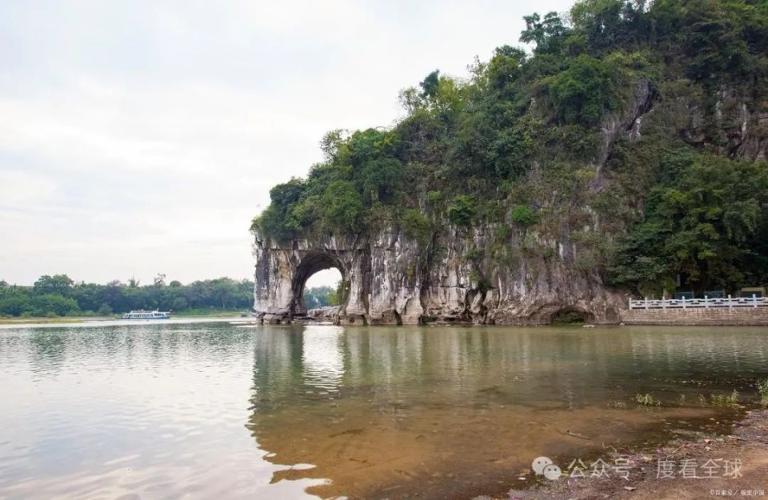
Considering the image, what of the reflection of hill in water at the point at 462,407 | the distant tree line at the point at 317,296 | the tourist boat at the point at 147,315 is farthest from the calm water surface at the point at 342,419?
the distant tree line at the point at 317,296

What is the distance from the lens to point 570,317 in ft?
112

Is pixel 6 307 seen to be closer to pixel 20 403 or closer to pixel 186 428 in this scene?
pixel 20 403

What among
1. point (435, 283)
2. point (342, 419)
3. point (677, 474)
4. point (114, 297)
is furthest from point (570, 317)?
point (114, 297)

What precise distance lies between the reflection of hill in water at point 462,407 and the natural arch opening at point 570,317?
1562cm

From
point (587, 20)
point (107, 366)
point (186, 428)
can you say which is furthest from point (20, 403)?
point (587, 20)

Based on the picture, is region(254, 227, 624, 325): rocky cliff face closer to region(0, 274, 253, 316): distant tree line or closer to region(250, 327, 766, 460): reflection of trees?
region(250, 327, 766, 460): reflection of trees

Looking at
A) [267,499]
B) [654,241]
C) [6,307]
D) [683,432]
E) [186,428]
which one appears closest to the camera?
[267,499]

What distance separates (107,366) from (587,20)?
4234 cm

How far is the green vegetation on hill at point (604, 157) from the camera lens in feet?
98.4

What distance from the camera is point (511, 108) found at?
39188 mm

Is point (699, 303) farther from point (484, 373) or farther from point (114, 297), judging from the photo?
point (114, 297)

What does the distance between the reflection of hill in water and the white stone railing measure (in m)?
11.7

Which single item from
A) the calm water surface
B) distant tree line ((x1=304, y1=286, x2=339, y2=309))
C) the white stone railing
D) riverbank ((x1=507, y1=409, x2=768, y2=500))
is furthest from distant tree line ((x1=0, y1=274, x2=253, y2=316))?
riverbank ((x1=507, y1=409, x2=768, y2=500))

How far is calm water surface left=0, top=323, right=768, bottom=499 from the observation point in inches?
230
